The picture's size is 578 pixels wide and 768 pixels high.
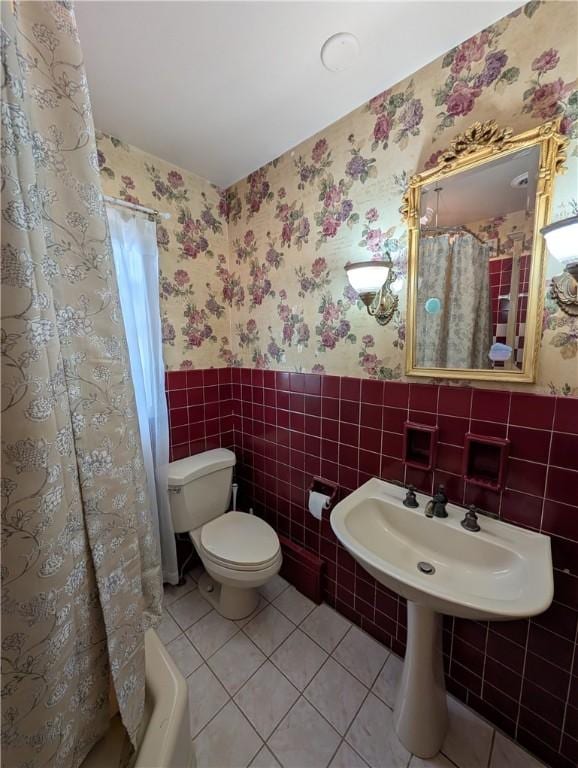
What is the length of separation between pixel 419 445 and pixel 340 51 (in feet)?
4.70

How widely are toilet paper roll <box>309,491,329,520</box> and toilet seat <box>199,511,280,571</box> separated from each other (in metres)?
0.26

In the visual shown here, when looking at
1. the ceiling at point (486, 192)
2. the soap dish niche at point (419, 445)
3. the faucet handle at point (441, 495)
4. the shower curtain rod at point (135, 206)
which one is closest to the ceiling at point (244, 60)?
the shower curtain rod at point (135, 206)

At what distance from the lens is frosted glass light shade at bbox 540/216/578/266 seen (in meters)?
0.76

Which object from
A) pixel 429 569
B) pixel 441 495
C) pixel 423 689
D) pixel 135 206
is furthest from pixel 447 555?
pixel 135 206

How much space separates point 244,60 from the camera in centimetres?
103

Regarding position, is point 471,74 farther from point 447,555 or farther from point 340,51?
point 447,555

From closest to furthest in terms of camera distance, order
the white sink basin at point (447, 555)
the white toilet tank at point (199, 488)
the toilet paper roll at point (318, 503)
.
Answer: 1. the white sink basin at point (447, 555)
2. the toilet paper roll at point (318, 503)
3. the white toilet tank at point (199, 488)

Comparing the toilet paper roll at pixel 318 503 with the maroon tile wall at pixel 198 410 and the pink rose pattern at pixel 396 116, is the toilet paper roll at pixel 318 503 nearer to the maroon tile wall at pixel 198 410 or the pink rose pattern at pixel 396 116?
the maroon tile wall at pixel 198 410

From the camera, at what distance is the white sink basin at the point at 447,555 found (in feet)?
2.47

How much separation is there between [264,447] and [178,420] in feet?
1.77

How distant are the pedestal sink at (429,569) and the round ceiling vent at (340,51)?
1.60 m

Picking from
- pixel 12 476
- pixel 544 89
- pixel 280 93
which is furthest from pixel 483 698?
pixel 280 93

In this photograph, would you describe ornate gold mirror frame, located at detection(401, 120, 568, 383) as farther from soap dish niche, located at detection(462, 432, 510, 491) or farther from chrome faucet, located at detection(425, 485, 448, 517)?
chrome faucet, located at detection(425, 485, 448, 517)

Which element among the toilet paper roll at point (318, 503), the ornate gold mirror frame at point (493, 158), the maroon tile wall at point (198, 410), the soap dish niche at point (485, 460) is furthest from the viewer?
the maroon tile wall at point (198, 410)
